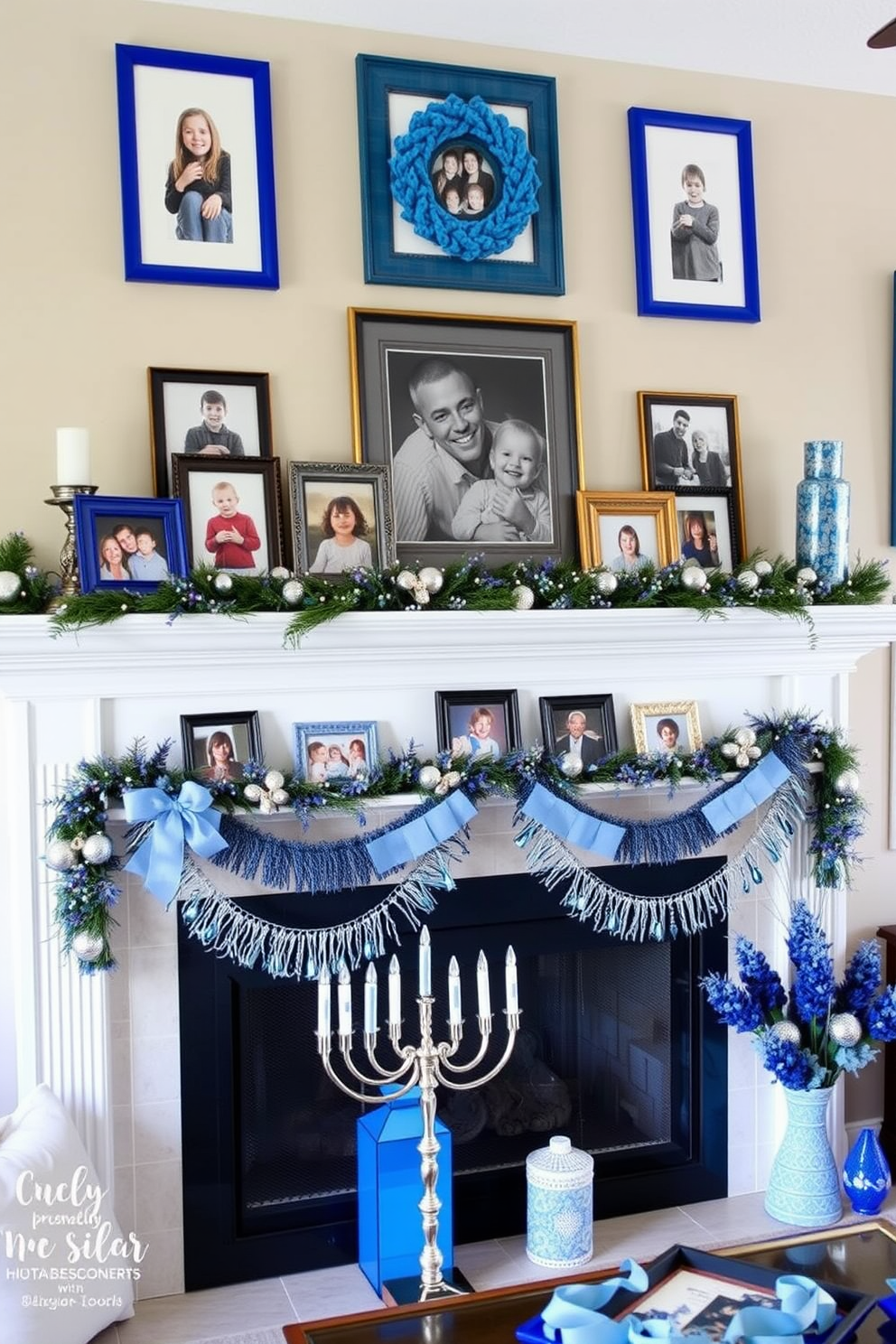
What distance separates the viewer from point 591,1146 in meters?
2.94

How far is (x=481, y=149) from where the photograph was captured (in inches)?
109

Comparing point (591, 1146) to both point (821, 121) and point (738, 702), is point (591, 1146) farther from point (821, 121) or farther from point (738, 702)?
point (821, 121)

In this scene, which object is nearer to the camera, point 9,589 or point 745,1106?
point 9,589

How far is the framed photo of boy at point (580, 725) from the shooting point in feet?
8.86

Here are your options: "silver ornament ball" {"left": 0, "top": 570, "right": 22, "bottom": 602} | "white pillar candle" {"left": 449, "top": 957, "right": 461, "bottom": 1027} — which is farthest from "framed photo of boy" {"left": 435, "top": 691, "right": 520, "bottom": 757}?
"silver ornament ball" {"left": 0, "top": 570, "right": 22, "bottom": 602}

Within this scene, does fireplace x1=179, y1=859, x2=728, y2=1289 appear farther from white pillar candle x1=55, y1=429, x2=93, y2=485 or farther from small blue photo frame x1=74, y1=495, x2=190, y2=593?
white pillar candle x1=55, y1=429, x2=93, y2=485

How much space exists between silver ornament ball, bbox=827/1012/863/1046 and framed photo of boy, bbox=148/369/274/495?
5.63 feet

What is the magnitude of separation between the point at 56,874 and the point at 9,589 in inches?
21.6

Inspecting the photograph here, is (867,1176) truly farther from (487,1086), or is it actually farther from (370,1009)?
(370,1009)

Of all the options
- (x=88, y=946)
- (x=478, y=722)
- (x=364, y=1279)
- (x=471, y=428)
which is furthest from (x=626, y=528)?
(x=364, y=1279)

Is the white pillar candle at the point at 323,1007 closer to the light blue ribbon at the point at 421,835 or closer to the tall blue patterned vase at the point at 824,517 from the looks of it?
the light blue ribbon at the point at 421,835

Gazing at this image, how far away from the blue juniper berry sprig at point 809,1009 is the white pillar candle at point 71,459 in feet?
5.55

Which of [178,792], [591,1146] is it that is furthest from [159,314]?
[591,1146]

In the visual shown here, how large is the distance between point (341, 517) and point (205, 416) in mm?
339
